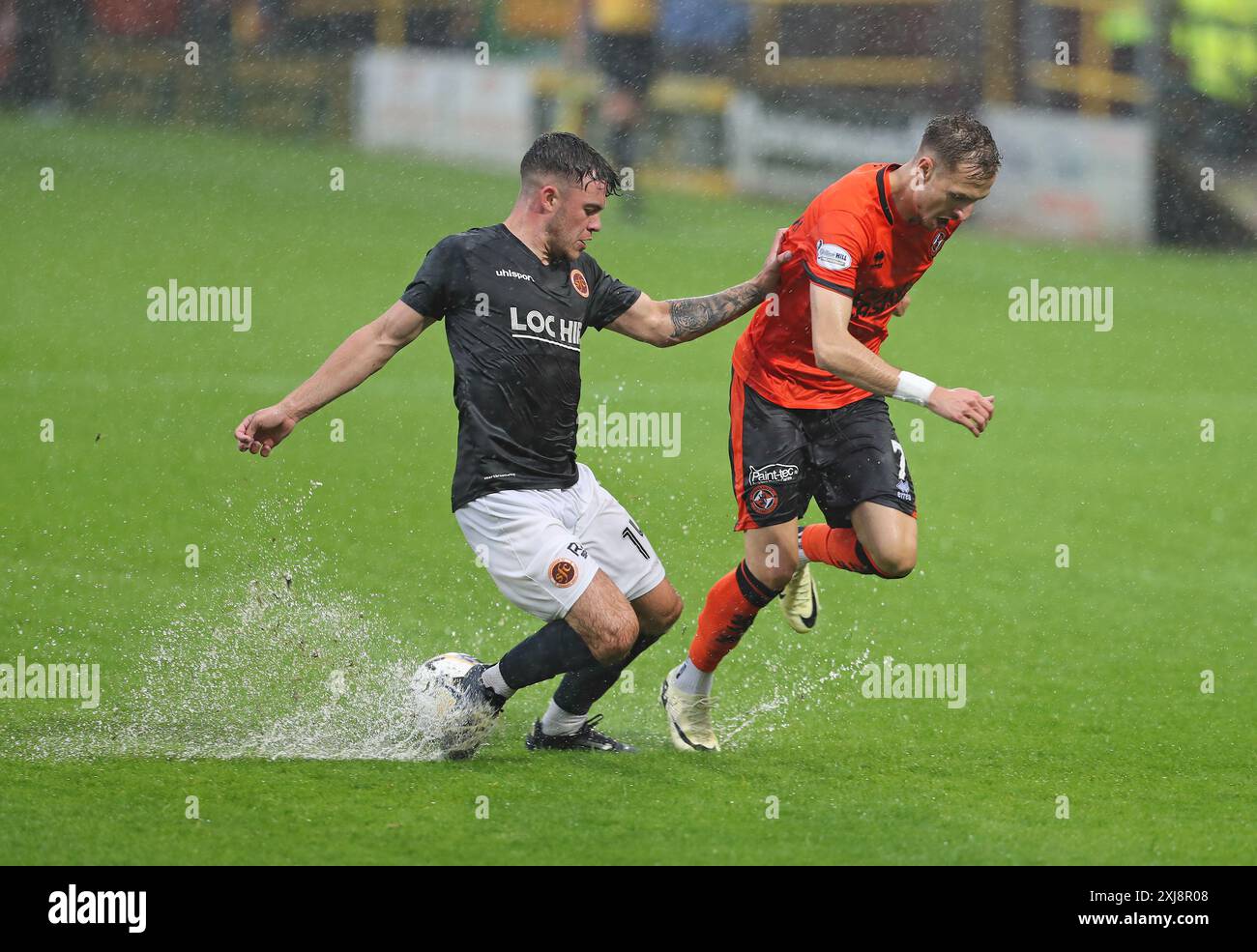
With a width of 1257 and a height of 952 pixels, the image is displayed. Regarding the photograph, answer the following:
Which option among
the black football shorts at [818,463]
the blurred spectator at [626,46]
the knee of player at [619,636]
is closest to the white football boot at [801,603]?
the black football shorts at [818,463]

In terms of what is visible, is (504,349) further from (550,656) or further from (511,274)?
(550,656)

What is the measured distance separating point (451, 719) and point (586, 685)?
1.78ft

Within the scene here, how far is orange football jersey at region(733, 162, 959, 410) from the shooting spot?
659 centimetres

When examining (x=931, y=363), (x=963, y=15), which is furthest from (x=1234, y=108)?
(x=931, y=363)

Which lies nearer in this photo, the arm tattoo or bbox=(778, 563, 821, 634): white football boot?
the arm tattoo

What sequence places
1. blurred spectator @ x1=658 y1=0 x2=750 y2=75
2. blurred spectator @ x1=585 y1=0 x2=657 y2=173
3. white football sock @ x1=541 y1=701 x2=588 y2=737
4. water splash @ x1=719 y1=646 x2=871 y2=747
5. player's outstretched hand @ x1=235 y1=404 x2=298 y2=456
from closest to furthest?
player's outstretched hand @ x1=235 y1=404 x2=298 y2=456, white football sock @ x1=541 y1=701 x2=588 y2=737, water splash @ x1=719 y1=646 x2=871 y2=747, blurred spectator @ x1=585 y1=0 x2=657 y2=173, blurred spectator @ x1=658 y1=0 x2=750 y2=75

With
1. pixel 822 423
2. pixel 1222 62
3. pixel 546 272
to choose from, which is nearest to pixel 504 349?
pixel 546 272

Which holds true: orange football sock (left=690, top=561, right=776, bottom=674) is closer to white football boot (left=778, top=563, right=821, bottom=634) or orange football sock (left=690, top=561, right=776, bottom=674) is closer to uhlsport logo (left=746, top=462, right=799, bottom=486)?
uhlsport logo (left=746, top=462, right=799, bottom=486)

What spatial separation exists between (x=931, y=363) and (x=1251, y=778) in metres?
10.2

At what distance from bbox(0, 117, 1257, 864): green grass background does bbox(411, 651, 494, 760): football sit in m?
0.15

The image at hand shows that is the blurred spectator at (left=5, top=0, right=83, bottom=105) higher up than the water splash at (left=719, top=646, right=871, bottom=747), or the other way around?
the blurred spectator at (left=5, top=0, right=83, bottom=105)

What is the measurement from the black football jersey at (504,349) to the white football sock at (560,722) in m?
0.92

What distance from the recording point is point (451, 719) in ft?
21.3

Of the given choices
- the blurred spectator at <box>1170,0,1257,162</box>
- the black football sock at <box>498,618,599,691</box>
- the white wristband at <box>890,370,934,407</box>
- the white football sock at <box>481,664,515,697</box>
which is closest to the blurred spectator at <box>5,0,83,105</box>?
the blurred spectator at <box>1170,0,1257,162</box>
